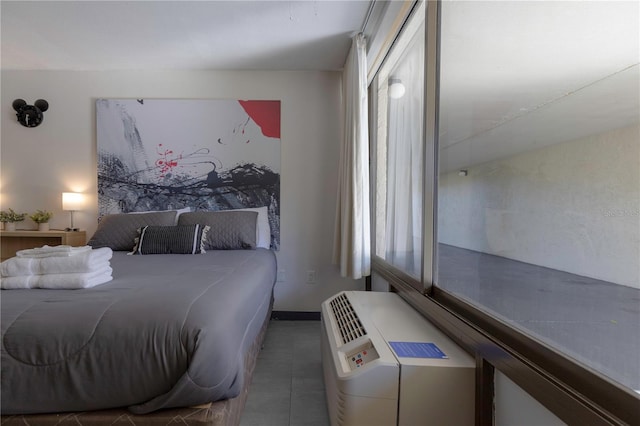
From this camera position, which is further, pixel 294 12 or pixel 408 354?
pixel 294 12

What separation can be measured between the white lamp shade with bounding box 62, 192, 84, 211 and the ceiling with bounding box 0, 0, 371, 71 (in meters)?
1.20

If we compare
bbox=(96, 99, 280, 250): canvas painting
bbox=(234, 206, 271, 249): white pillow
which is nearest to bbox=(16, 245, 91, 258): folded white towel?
bbox=(234, 206, 271, 249): white pillow

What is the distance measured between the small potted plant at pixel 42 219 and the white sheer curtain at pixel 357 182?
2794mm

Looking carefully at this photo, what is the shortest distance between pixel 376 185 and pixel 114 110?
2.56 meters

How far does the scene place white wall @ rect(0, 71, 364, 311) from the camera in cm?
288

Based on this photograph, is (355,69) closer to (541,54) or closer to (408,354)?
(541,54)

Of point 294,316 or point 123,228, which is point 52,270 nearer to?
point 123,228

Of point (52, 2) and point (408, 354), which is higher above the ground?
point (52, 2)

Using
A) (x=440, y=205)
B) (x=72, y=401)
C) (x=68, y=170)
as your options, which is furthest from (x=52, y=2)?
(x=440, y=205)

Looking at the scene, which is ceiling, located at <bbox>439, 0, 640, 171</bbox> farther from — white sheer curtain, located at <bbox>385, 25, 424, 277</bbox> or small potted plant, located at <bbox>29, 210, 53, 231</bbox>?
small potted plant, located at <bbox>29, 210, 53, 231</bbox>

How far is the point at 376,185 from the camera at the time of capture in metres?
2.59

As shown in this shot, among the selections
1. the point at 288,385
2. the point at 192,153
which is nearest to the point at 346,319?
the point at 288,385

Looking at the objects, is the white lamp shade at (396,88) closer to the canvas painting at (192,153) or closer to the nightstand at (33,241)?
the canvas painting at (192,153)

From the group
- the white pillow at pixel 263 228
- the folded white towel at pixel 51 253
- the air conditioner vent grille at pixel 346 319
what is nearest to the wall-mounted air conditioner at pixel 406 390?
the air conditioner vent grille at pixel 346 319
